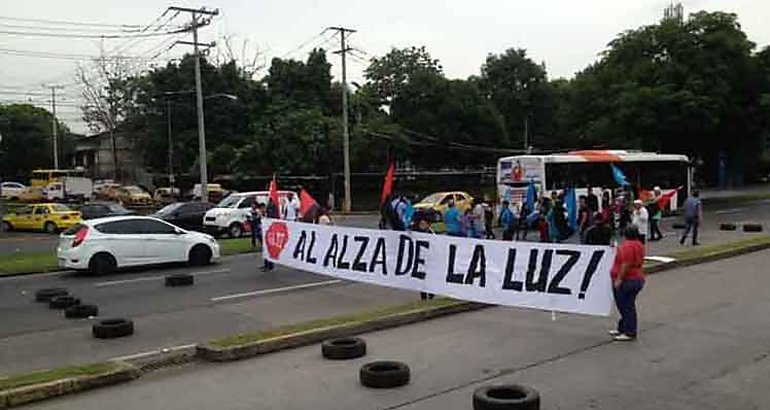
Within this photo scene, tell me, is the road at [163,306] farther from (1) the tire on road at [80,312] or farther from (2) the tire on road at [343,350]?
(2) the tire on road at [343,350]

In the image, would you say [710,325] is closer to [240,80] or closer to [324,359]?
[324,359]

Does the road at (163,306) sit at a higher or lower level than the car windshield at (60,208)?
lower

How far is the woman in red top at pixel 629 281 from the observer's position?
966cm

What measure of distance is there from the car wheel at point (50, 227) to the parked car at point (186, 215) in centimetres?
1037

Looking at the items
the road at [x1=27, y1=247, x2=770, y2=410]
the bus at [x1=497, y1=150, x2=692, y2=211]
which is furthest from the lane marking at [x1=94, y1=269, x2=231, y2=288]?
the bus at [x1=497, y1=150, x2=692, y2=211]

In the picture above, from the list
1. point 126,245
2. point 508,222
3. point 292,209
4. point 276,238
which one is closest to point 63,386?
point 276,238

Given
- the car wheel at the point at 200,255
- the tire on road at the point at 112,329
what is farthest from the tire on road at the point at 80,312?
the car wheel at the point at 200,255

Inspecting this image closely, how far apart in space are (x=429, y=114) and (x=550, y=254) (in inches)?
2089

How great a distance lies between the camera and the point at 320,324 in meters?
10.8

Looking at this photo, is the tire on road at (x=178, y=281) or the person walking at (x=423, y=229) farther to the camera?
the tire on road at (x=178, y=281)

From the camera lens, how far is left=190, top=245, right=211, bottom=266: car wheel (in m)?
20.8

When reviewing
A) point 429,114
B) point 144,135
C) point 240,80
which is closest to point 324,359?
point 429,114

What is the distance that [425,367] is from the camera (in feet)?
28.3

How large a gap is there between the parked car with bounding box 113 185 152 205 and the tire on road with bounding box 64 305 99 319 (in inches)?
1870
